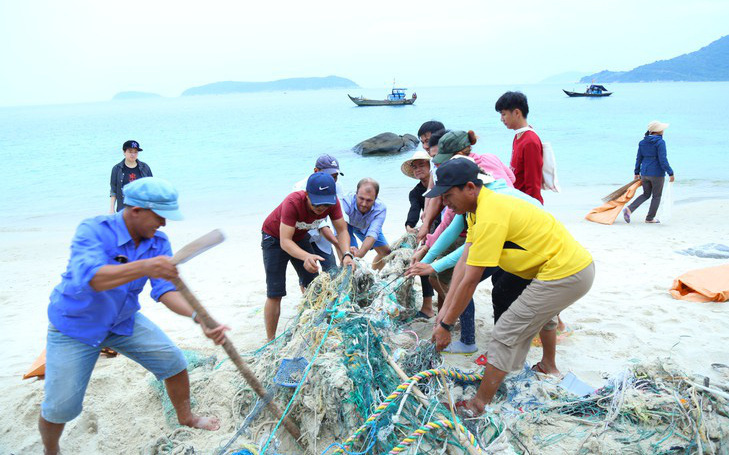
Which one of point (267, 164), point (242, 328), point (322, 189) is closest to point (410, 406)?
point (322, 189)

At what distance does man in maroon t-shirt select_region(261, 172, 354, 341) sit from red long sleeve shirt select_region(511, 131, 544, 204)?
1647 mm

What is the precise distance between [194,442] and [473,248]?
2.06 metres

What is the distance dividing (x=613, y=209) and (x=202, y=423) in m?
8.64

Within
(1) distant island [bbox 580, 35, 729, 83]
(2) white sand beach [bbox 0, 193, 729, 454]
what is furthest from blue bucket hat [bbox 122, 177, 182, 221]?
(1) distant island [bbox 580, 35, 729, 83]

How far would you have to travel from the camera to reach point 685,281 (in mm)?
5133

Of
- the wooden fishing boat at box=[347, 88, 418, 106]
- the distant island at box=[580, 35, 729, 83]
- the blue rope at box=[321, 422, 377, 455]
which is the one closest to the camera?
the blue rope at box=[321, 422, 377, 455]

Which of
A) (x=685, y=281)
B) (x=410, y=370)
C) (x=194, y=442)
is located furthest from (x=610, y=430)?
(x=685, y=281)

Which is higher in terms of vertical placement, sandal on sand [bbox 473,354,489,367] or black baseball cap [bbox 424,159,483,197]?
black baseball cap [bbox 424,159,483,197]

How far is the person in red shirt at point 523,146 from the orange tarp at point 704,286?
7.36 feet

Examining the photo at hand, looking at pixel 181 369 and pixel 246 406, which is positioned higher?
pixel 181 369

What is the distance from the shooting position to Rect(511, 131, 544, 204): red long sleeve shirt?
13.5 feet

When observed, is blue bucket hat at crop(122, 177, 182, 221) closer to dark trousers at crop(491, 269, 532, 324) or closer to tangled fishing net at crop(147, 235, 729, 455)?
tangled fishing net at crop(147, 235, 729, 455)

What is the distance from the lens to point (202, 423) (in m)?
3.03

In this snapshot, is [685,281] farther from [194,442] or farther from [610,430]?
[194,442]
